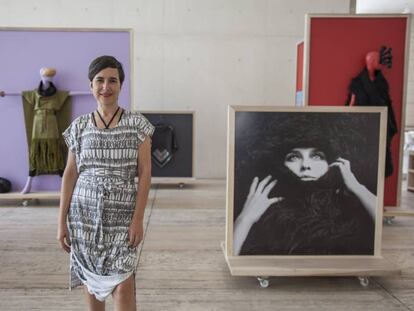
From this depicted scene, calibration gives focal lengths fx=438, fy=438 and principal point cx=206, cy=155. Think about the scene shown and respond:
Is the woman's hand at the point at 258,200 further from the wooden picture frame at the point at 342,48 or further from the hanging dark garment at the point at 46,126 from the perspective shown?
the hanging dark garment at the point at 46,126

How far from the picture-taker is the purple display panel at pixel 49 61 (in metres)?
4.31

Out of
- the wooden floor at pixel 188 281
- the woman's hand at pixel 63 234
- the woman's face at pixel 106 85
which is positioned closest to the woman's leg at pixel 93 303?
the woman's hand at pixel 63 234

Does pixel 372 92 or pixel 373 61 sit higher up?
pixel 373 61

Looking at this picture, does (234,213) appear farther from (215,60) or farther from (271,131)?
(215,60)

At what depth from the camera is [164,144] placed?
220 inches

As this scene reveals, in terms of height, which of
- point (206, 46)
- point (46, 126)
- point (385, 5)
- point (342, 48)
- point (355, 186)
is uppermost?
point (385, 5)

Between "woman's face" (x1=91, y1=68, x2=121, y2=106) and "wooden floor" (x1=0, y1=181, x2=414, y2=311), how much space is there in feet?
3.70

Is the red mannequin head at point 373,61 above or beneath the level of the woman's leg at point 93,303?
above

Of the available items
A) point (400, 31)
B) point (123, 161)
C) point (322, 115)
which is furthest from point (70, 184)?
point (400, 31)

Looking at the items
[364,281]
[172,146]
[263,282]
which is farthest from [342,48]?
[172,146]

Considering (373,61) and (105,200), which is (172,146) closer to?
(373,61)

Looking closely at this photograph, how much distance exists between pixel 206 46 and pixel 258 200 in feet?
13.9

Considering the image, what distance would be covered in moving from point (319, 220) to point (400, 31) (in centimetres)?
212

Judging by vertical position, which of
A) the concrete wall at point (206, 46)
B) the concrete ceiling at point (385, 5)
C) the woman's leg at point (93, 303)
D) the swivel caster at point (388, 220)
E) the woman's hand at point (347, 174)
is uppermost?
the concrete ceiling at point (385, 5)
